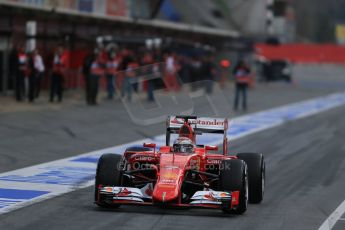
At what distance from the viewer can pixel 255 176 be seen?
39.8ft

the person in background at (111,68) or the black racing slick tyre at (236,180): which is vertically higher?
the black racing slick tyre at (236,180)

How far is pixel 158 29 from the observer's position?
4441 cm

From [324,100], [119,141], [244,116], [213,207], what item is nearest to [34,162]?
[119,141]

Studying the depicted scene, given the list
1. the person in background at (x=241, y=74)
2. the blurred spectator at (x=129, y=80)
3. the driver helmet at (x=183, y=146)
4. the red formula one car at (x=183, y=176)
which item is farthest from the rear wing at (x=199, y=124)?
the blurred spectator at (x=129, y=80)

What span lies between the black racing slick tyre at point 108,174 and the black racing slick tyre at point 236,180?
1162 millimetres

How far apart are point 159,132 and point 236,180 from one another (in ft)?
41.7

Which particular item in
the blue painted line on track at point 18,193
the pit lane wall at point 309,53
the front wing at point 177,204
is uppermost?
the front wing at point 177,204

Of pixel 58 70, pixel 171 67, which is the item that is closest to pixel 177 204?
pixel 58 70

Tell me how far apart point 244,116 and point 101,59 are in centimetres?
472

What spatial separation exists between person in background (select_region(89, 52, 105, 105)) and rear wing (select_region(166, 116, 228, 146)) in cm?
1796

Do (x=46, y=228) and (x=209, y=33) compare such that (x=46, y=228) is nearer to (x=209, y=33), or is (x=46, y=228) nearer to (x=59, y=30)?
(x=59, y=30)

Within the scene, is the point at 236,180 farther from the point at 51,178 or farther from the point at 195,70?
the point at 195,70

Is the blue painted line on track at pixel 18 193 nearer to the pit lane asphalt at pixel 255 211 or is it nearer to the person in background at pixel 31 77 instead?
the pit lane asphalt at pixel 255 211

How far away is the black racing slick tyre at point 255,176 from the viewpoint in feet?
39.8
